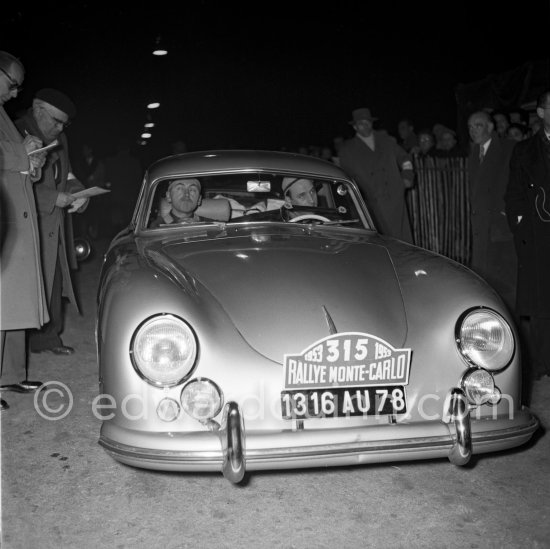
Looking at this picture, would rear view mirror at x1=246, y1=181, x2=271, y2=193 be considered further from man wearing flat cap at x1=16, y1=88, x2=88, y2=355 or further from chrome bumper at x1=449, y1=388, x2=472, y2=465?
chrome bumper at x1=449, y1=388, x2=472, y2=465

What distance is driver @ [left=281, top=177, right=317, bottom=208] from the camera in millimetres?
4609

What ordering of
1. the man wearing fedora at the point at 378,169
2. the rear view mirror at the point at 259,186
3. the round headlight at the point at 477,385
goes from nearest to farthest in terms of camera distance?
the round headlight at the point at 477,385 < the rear view mirror at the point at 259,186 < the man wearing fedora at the point at 378,169

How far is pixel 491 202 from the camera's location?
6.33m

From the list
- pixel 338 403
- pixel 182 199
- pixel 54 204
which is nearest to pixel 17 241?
pixel 54 204

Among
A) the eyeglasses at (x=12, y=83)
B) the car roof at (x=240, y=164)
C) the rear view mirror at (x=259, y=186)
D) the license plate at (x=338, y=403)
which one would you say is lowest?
the license plate at (x=338, y=403)

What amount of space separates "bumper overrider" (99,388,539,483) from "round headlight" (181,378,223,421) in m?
0.06

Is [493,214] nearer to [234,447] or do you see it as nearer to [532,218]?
[532,218]

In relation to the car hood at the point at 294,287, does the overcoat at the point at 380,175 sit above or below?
above

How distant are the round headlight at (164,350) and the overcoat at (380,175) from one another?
482 cm

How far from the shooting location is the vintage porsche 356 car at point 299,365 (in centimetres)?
266

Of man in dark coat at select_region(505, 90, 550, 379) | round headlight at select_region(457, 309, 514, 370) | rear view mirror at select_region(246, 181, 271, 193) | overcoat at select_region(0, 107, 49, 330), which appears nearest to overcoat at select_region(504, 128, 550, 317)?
man in dark coat at select_region(505, 90, 550, 379)

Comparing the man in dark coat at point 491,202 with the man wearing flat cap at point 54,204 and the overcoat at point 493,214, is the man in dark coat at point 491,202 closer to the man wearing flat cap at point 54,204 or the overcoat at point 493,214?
the overcoat at point 493,214

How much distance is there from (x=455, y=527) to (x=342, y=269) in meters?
1.22

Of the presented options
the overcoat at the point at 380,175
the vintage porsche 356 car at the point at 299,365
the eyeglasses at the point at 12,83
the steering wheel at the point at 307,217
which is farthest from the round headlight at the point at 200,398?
the overcoat at the point at 380,175
